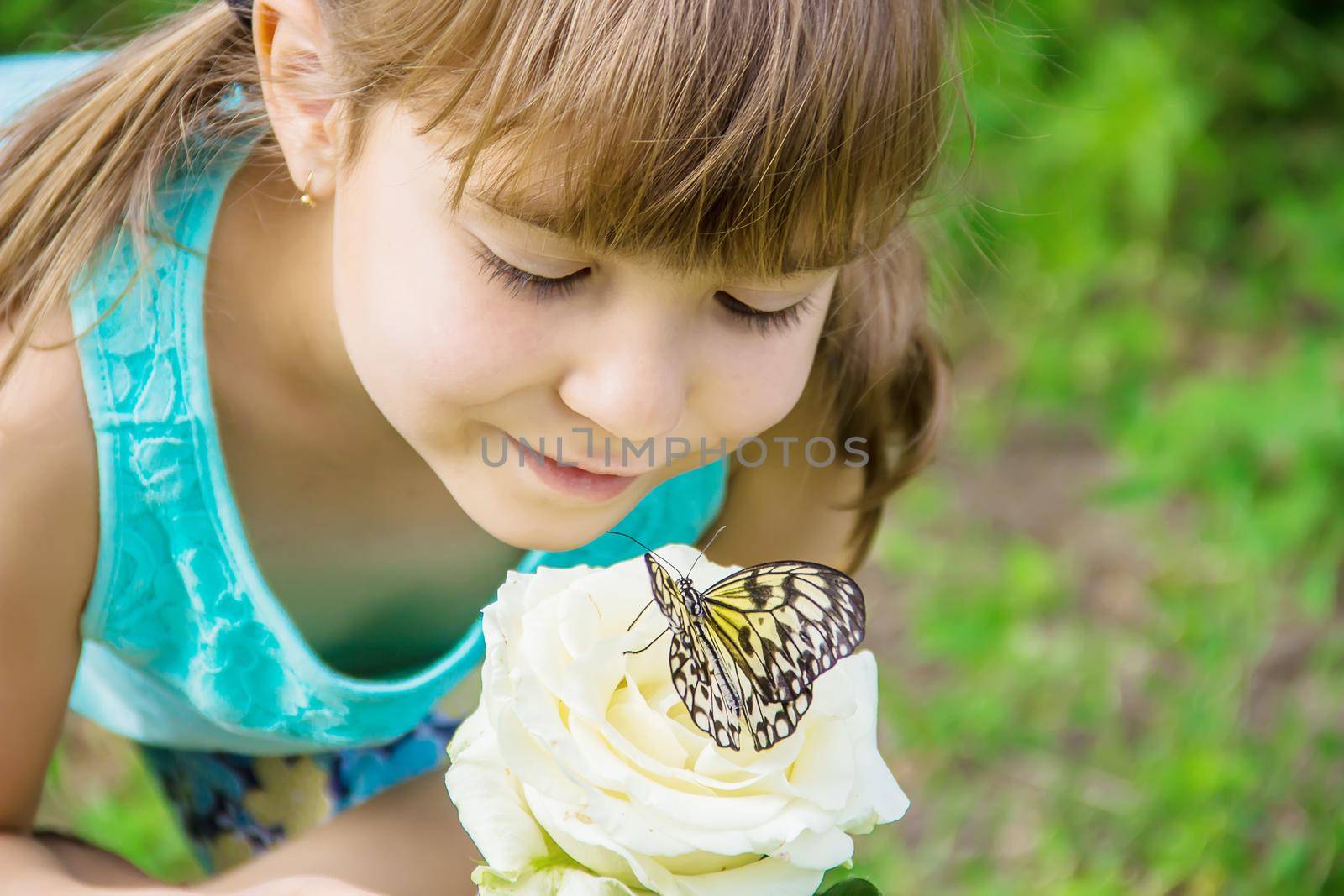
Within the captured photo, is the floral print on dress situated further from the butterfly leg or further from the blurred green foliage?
the butterfly leg

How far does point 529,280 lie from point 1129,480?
1.66m

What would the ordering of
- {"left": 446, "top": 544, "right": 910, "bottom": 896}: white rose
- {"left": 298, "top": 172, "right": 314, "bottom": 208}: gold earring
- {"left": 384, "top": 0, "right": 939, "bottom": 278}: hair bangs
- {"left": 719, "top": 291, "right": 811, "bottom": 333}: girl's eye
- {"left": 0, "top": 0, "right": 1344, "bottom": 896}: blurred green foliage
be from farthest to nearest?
{"left": 0, "top": 0, "right": 1344, "bottom": 896}: blurred green foliage < {"left": 298, "top": 172, "right": 314, "bottom": 208}: gold earring < {"left": 719, "top": 291, "right": 811, "bottom": 333}: girl's eye < {"left": 384, "top": 0, "right": 939, "bottom": 278}: hair bangs < {"left": 446, "top": 544, "right": 910, "bottom": 896}: white rose

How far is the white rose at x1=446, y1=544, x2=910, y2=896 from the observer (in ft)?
2.34

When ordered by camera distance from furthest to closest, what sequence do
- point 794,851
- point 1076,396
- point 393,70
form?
point 1076,396 < point 393,70 < point 794,851

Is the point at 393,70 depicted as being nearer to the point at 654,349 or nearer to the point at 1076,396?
the point at 654,349

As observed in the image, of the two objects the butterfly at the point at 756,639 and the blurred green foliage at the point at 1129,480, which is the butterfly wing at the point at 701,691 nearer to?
the butterfly at the point at 756,639

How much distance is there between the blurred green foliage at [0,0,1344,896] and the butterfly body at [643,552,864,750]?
0.52 metres

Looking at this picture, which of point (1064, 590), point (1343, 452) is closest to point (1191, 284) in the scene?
point (1343, 452)

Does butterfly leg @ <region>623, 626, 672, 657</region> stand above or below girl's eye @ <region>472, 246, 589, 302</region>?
below

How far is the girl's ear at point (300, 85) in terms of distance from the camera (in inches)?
43.3

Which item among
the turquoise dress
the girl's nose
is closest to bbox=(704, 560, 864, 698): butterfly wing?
the girl's nose

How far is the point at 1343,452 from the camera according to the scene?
88.0 inches

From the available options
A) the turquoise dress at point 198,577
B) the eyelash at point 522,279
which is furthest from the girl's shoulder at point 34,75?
the eyelash at point 522,279

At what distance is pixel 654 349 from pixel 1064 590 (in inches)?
60.0
